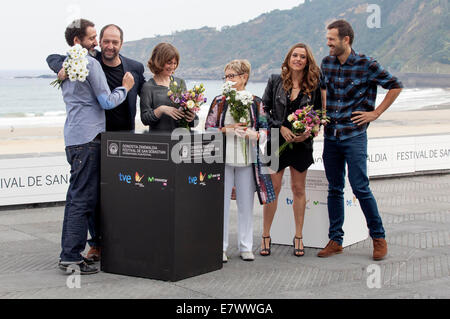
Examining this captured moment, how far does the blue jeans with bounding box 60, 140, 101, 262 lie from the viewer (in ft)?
18.7

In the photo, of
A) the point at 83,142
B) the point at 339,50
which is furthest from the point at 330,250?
the point at 83,142

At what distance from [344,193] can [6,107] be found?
3681cm

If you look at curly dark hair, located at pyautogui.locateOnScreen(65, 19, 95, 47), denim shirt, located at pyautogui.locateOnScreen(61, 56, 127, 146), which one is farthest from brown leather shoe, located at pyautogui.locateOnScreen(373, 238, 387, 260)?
curly dark hair, located at pyautogui.locateOnScreen(65, 19, 95, 47)

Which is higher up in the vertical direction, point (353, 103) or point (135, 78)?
point (135, 78)

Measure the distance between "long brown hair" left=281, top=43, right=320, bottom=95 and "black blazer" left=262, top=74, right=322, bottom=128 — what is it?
0.05m

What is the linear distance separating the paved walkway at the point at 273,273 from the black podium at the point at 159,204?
5.9 inches

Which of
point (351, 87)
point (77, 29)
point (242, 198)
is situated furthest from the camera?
point (242, 198)

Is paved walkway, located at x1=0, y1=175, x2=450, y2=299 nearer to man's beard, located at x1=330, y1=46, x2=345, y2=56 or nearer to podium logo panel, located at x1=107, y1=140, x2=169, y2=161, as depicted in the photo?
podium logo panel, located at x1=107, y1=140, x2=169, y2=161

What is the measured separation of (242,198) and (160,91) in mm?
1201

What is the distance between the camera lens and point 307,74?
6422 millimetres

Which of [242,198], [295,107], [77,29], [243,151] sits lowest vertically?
[242,198]

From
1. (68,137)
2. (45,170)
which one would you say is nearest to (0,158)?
(45,170)

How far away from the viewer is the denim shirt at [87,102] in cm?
563

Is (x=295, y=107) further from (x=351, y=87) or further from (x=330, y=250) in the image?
(x=330, y=250)
